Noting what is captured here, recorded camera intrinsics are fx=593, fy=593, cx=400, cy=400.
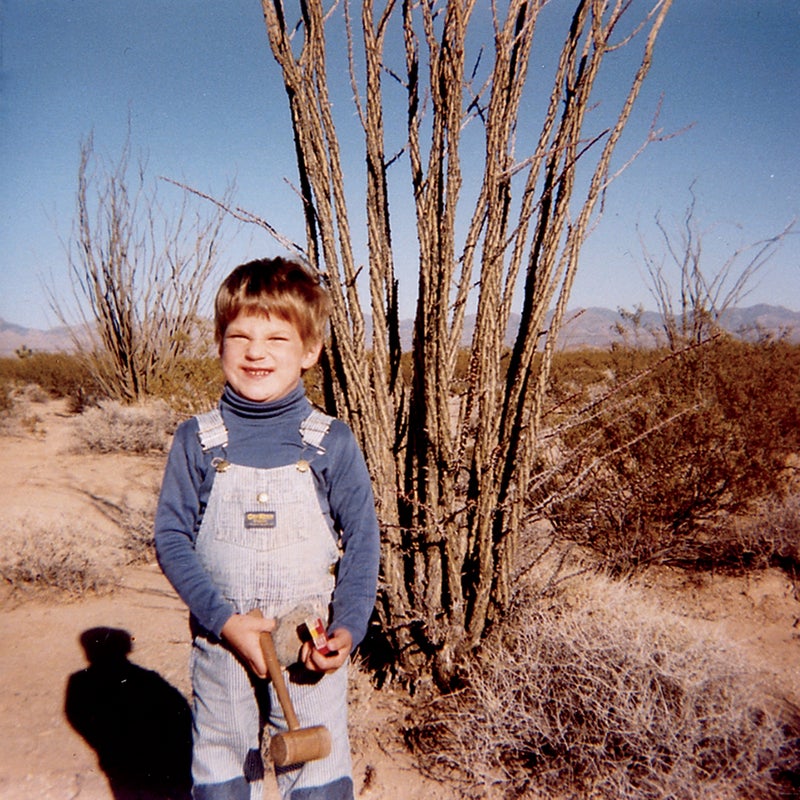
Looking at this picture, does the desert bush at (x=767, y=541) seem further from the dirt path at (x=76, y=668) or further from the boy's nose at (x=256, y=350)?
the boy's nose at (x=256, y=350)

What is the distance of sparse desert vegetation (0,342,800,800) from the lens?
1.88 m

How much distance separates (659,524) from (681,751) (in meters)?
2.40

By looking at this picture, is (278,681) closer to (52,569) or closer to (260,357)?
(260,357)

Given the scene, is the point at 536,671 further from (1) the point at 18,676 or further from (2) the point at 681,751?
(1) the point at 18,676

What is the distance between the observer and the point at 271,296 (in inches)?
56.0

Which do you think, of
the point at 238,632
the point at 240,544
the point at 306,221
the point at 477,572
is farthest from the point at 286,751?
the point at 306,221

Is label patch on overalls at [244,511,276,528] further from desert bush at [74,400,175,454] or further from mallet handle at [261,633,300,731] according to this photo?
desert bush at [74,400,175,454]

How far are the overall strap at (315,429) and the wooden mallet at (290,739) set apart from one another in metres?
0.44

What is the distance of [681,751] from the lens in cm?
178

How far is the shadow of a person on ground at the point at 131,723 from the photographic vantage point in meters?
2.00

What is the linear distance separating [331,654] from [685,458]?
134 inches

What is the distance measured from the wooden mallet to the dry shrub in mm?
1013

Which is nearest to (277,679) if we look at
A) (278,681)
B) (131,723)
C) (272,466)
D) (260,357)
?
(278,681)

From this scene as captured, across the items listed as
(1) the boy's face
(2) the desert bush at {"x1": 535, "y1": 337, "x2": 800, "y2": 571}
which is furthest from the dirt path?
(2) the desert bush at {"x1": 535, "y1": 337, "x2": 800, "y2": 571}
